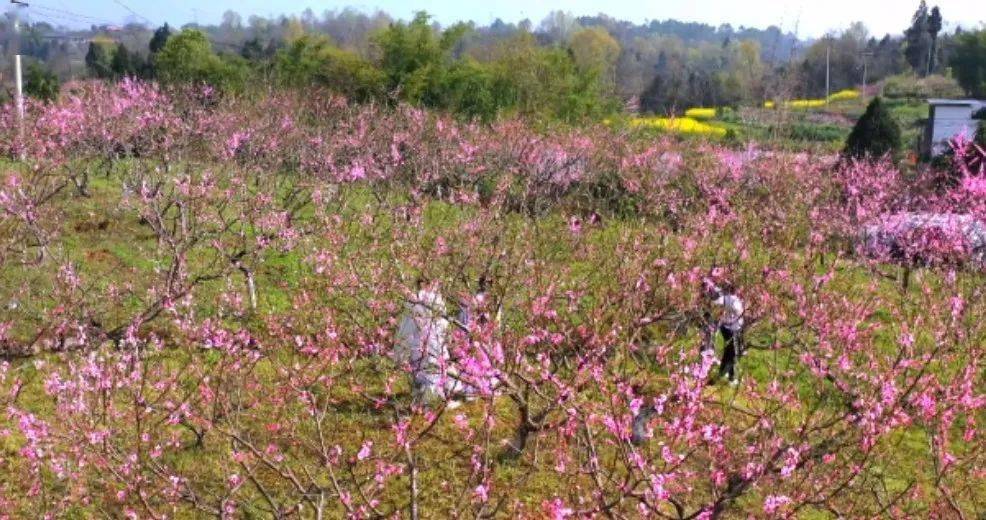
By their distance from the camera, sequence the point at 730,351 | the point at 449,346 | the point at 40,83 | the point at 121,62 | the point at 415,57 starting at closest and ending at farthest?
1. the point at 449,346
2. the point at 730,351
3. the point at 415,57
4. the point at 40,83
5. the point at 121,62

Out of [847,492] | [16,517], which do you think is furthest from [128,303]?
[847,492]

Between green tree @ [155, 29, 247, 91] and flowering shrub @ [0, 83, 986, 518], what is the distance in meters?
9.96

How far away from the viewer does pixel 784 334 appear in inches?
445

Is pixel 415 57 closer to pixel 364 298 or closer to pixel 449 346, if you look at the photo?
pixel 364 298

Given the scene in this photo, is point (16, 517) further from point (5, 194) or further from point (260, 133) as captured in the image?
point (260, 133)

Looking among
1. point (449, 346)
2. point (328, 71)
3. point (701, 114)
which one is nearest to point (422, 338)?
point (449, 346)

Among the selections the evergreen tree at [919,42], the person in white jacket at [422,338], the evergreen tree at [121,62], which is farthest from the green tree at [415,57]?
the evergreen tree at [919,42]

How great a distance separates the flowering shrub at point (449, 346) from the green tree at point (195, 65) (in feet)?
32.7

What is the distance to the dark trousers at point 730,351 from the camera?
8836 millimetres

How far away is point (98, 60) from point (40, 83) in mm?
18962

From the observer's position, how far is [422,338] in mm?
6785

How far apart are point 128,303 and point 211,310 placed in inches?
41.9

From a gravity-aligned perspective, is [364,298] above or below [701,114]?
above

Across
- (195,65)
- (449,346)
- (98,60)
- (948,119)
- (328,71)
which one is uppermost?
(98,60)
